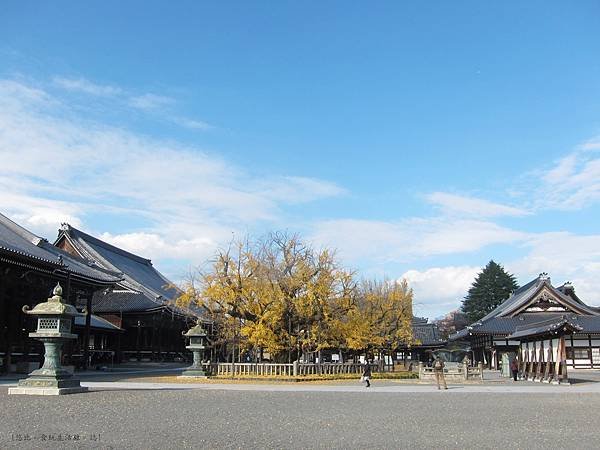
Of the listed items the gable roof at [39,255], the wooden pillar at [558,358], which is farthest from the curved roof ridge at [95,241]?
the wooden pillar at [558,358]

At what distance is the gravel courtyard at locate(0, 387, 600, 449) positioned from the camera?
368 inches

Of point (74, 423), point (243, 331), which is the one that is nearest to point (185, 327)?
point (243, 331)

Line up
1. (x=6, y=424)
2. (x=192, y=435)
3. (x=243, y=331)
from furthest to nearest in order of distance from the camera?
(x=243, y=331) → (x=6, y=424) → (x=192, y=435)

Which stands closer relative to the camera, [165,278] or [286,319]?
[286,319]

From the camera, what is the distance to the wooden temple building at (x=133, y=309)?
47344 millimetres

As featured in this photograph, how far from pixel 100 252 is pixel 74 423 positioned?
149 ft

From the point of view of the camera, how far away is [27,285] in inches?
1184

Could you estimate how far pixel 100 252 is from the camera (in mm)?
53938

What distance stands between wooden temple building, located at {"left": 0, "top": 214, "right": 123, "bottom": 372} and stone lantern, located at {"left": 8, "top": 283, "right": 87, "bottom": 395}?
7.32m

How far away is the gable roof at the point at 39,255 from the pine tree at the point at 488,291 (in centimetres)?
6268

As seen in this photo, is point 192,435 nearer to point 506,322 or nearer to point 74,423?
point 74,423

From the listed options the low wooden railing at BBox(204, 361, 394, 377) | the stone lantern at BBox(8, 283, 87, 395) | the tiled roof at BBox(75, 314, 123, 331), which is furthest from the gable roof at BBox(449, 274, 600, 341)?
the stone lantern at BBox(8, 283, 87, 395)

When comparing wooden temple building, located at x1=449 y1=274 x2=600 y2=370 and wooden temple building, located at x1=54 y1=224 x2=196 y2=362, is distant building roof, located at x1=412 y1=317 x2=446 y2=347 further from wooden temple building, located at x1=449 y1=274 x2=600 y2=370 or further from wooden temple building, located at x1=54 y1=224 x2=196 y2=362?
wooden temple building, located at x1=54 y1=224 x2=196 y2=362

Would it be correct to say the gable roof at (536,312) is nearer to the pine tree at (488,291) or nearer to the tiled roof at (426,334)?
the tiled roof at (426,334)
